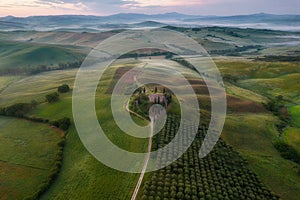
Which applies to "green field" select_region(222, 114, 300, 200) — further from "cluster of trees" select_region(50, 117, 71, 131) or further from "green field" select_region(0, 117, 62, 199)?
"green field" select_region(0, 117, 62, 199)

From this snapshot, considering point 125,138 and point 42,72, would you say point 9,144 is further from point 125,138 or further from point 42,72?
point 42,72

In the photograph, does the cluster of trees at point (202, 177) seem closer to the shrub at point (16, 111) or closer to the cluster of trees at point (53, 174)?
the cluster of trees at point (53, 174)

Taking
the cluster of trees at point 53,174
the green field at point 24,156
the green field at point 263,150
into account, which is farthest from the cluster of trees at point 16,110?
the green field at point 263,150

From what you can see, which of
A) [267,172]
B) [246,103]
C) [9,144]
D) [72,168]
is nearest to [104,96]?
[9,144]

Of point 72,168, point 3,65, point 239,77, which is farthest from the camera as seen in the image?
point 3,65

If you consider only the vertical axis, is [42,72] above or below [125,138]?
below

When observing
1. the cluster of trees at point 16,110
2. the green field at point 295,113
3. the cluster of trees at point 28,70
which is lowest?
the cluster of trees at point 28,70

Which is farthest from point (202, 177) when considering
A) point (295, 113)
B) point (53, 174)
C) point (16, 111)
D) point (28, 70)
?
point (28, 70)
